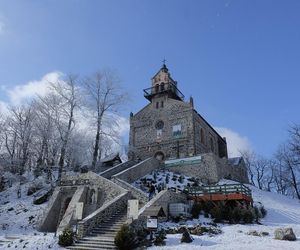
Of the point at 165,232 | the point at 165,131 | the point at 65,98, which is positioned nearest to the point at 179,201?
the point at 165,232

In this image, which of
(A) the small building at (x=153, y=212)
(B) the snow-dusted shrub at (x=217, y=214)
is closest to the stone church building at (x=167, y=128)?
(B) the snow-dusted shrub at (x=217, y=214)

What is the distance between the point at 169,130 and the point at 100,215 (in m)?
21.8

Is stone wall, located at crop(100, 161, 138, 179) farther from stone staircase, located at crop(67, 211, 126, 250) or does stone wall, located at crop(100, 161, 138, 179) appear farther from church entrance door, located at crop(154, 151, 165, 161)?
stone staircase, located at crop(67, 211, 126, 250)

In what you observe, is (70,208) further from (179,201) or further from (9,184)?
(9,184)

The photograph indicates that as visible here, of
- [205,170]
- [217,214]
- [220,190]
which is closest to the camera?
[217,214]

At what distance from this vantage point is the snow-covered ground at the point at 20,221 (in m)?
12.9

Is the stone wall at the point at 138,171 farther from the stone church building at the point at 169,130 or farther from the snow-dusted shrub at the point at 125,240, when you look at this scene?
the snow-dusted shrub at the point at 125,240

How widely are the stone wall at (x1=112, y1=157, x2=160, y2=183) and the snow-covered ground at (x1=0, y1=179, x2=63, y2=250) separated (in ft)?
21.3

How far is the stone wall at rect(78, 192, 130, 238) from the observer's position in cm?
1316

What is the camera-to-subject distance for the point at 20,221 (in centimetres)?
1972

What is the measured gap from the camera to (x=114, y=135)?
92.5 ft

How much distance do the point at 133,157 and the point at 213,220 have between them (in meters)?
20.5

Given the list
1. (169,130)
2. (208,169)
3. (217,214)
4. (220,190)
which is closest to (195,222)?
(217,214)

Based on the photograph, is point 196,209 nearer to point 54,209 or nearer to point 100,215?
point 100,215
